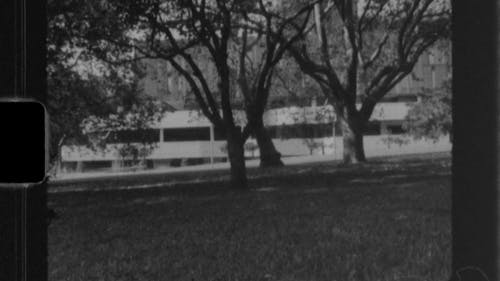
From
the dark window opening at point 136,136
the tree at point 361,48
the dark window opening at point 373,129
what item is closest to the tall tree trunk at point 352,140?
the tree at point 361,48

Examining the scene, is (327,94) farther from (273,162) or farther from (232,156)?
(232,156)

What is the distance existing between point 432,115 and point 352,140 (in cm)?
352

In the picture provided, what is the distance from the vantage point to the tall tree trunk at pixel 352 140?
25781mm

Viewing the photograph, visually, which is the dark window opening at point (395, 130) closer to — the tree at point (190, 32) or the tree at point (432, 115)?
the tree at point (432, 115)

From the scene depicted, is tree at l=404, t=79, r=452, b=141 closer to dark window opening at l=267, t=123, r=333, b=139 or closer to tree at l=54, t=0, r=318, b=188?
dark window opening at l=267, t=123, r=333, b=139

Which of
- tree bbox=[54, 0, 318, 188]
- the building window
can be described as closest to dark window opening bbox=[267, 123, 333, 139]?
the building window

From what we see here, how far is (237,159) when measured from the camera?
1573 centimetres

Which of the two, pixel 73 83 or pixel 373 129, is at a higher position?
pixel 73 83

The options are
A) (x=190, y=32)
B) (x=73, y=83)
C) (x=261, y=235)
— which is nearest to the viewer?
(x=261, y=235)

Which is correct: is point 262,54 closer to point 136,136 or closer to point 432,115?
point 432,115

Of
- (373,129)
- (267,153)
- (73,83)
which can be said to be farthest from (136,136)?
(373,129)

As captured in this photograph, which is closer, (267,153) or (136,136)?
(136,136)

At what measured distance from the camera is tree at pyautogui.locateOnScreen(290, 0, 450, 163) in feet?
77.0

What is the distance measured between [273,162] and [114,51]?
1117cm
